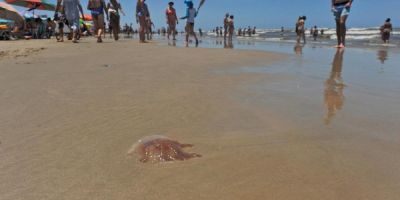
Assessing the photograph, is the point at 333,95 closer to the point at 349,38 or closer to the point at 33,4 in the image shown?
the point at 33,4

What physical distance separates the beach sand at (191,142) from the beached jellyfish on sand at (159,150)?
53mm

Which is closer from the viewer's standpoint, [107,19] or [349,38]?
[107,19]

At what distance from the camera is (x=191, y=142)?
2051 mm

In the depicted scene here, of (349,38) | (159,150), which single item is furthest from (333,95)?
(349,38)

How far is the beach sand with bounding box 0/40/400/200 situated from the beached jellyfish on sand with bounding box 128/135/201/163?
0.05 m

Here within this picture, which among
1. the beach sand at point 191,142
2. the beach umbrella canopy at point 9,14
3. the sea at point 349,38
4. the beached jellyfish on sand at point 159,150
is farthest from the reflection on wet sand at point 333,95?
the beach umbrella canopy at point 9,14

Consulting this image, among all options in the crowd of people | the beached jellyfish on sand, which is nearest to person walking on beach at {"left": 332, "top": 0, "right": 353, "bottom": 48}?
the crowd of people

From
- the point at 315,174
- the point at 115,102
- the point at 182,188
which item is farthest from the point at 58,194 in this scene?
the point at 115,102

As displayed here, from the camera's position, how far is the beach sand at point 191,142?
149 cm

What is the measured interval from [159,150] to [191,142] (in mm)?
276

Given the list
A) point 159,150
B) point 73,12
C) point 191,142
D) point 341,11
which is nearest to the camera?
point 159,150

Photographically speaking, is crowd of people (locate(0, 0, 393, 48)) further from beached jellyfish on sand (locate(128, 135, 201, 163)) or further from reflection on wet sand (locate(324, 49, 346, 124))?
beached jellyfish on sand (locate(128, 135, 201, 163))

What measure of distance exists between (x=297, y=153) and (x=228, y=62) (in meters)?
4.28

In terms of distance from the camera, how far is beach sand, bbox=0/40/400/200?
1489 mm
